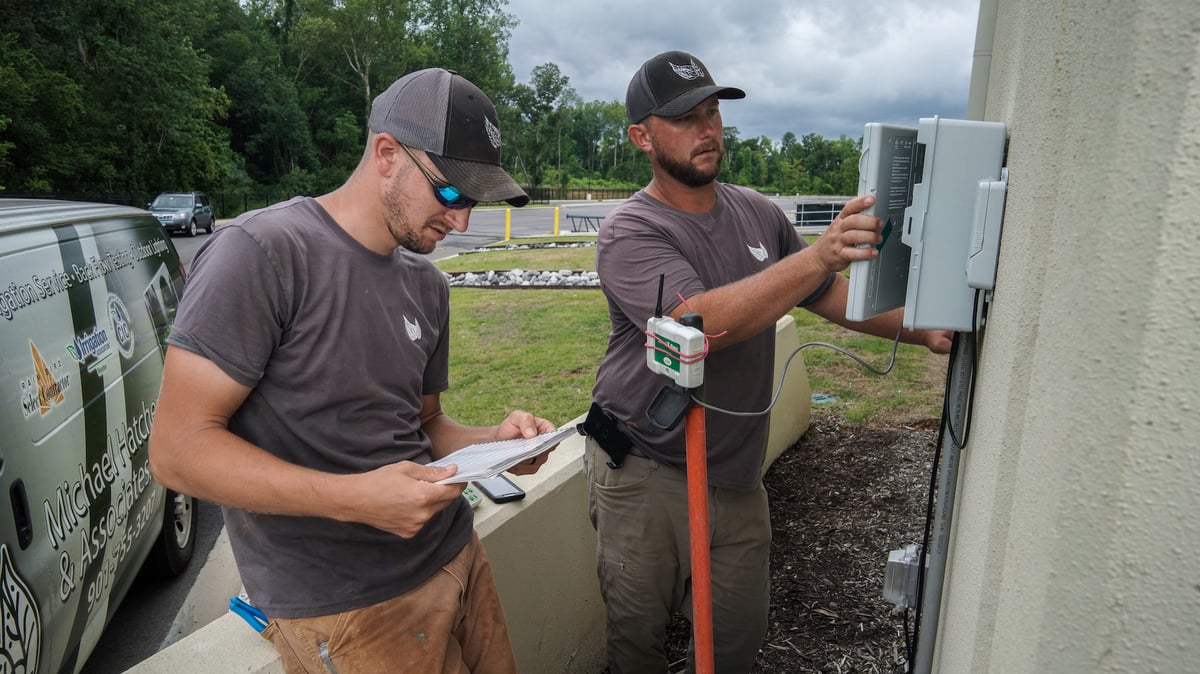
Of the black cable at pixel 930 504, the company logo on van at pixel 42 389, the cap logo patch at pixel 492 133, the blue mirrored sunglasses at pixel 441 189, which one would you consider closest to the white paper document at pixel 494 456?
the blue mirrored sunglasses at pixel 441 189

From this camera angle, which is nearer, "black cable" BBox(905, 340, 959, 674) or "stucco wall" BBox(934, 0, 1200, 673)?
"stucco wall" BBox(934, 0, 1200, 673)

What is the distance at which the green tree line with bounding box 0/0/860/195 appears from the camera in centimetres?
3155

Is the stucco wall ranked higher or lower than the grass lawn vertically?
higher

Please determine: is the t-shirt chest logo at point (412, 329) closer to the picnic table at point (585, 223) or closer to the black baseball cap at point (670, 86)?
the black baseball cap at point (670, 86)

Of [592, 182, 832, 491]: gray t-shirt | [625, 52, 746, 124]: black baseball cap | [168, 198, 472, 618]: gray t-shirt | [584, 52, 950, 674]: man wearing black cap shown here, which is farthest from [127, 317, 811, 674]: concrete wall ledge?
[625, 52, 746, 124]: black baseball cap

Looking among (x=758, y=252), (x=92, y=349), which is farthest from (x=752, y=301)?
A: (x=92, y=349)

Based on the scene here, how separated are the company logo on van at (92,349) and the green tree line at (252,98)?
2957cm

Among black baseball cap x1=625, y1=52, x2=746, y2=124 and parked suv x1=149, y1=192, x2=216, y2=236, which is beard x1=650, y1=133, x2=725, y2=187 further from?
parked suv x1=149, y1=192, x2=216, y2=236

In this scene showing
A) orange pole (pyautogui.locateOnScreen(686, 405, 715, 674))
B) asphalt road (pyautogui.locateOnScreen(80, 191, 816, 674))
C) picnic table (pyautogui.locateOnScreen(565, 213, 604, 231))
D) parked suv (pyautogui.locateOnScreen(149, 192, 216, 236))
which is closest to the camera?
orange pole (pyautogui.locateOnScreen(686, 405, 715, 674))

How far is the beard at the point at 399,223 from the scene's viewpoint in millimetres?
1769

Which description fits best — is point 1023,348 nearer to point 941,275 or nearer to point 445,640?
point 941,275

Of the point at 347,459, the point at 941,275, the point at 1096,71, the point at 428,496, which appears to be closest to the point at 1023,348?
the point at 1096,71

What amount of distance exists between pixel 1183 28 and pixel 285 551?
5.83 ft

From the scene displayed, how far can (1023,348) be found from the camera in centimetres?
96
